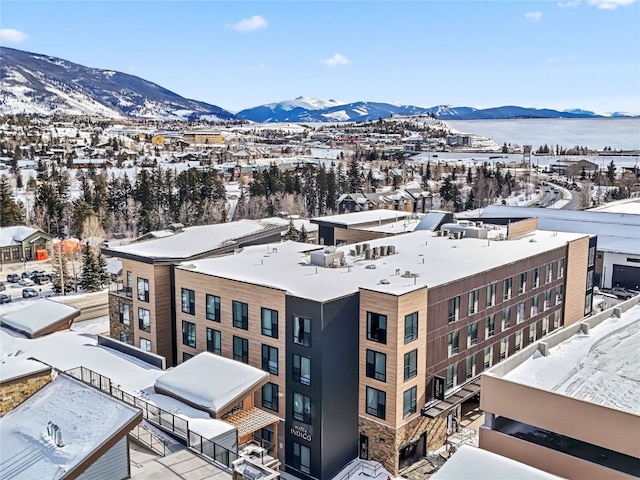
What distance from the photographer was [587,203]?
93812mm

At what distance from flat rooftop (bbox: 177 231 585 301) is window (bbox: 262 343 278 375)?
2.70 meters

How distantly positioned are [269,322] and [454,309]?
8370mm

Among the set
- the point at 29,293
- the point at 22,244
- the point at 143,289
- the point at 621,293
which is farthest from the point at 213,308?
the point at 22,244

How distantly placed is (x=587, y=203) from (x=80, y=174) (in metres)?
83.1

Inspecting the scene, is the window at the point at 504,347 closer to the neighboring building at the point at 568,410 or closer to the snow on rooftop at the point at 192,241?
the neighboring building at the point at 568,410

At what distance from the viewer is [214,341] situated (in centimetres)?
2900

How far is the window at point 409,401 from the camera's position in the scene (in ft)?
82.4

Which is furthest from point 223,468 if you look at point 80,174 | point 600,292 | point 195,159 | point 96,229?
point 195,159

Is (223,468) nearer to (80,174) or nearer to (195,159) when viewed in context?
(80,174)

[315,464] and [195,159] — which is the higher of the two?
[195,159]

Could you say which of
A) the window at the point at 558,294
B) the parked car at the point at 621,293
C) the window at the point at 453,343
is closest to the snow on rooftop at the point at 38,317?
the window at the point at 453,343

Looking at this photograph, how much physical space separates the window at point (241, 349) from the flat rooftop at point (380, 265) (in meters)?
2.74

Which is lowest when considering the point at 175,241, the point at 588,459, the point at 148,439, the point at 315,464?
the point at 315,464

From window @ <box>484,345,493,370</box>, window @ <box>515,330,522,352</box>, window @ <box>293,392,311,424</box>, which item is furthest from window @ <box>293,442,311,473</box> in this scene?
window @ <box>515,330,522,352</box>
